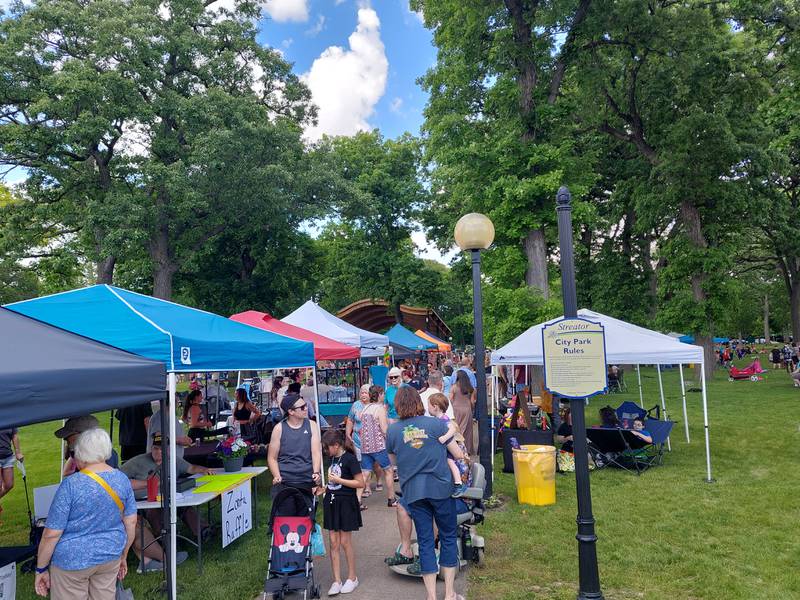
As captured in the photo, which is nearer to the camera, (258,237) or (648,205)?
(648,205)

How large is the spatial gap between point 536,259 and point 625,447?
638 centimetres

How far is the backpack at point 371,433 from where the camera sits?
7211mm

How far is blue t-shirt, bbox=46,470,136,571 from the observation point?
3.08 meters

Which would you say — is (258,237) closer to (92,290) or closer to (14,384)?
(92,290)

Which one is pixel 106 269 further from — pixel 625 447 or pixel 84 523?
pixel 84 523

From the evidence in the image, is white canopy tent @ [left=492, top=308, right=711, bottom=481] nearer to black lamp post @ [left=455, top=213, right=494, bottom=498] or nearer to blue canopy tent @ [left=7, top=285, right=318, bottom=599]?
black lamp post @ [left=455, top=213, right=494, bottom=498]

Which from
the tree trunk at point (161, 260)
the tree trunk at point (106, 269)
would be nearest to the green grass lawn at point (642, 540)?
the tree trunk at point (161, 260)

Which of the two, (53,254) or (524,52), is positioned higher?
(524,52)

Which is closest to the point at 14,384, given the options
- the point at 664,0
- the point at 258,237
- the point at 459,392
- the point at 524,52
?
the point at 459,392

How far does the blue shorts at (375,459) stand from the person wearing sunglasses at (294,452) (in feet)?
7.99

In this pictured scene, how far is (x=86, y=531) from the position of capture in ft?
10.3

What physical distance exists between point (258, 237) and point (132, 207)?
1026cm

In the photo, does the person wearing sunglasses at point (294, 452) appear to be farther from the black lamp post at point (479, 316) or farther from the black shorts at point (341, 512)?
the black lamp post at point (479, 316)

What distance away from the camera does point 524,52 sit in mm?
14414
